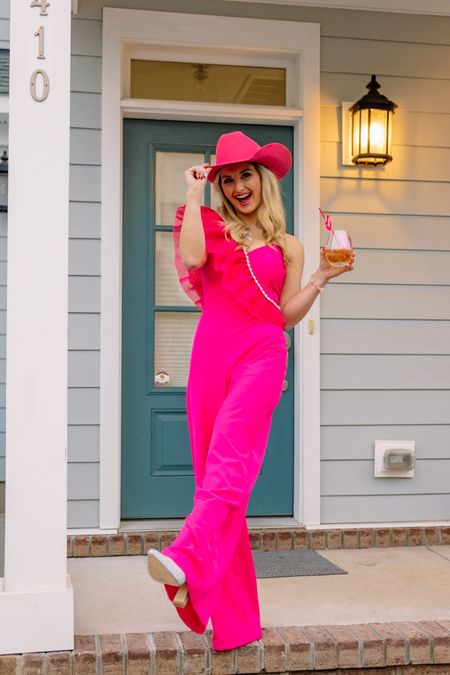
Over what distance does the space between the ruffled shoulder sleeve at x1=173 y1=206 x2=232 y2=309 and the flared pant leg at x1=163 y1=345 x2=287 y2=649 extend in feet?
1.17

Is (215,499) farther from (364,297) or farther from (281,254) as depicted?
(364,297)

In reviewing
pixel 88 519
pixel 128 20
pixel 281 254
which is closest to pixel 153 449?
pixel 88 519

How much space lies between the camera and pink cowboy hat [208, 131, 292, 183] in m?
2.80

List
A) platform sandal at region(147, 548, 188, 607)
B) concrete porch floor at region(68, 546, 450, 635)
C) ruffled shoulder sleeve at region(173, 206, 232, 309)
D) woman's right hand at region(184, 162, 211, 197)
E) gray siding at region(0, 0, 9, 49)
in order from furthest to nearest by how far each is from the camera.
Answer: gray siding at region(0, 0, 9, 49), concrete porch floor at region(68, 546, 450, 635), ruffled shoulder sleeve at region(173, 206, 232, 309), woman's right hand at region(184, 162, 211, 197), platform sandal at region(147, 548, 188, 607)

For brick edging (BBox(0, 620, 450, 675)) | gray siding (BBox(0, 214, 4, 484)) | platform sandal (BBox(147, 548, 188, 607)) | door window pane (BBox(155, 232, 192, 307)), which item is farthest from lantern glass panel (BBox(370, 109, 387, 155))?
platform sandal (BBox(147, 548, 188, 607))

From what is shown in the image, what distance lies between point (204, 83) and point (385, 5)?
959 mm

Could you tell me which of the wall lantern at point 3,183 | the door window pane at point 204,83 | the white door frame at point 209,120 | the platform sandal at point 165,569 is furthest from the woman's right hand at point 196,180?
the wall lantern at point 3,183

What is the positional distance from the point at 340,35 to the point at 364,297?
4.26ft

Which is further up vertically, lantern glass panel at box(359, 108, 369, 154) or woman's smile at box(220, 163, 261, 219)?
lantern glass panel at box(359, 108, 369, 154)

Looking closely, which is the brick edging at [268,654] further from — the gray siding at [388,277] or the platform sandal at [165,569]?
the gray siding at [388,277]

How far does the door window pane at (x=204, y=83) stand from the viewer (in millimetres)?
4309

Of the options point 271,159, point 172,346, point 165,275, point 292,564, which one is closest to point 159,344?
point 172,346

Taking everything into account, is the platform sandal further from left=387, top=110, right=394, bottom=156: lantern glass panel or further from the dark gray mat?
left=387, top=110, right=394, bottom=156: lantern glass panel

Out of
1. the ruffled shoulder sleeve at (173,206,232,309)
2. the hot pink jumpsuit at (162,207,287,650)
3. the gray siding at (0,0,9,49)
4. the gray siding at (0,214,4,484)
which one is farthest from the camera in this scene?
the gray siding at (0,214,4,484)
